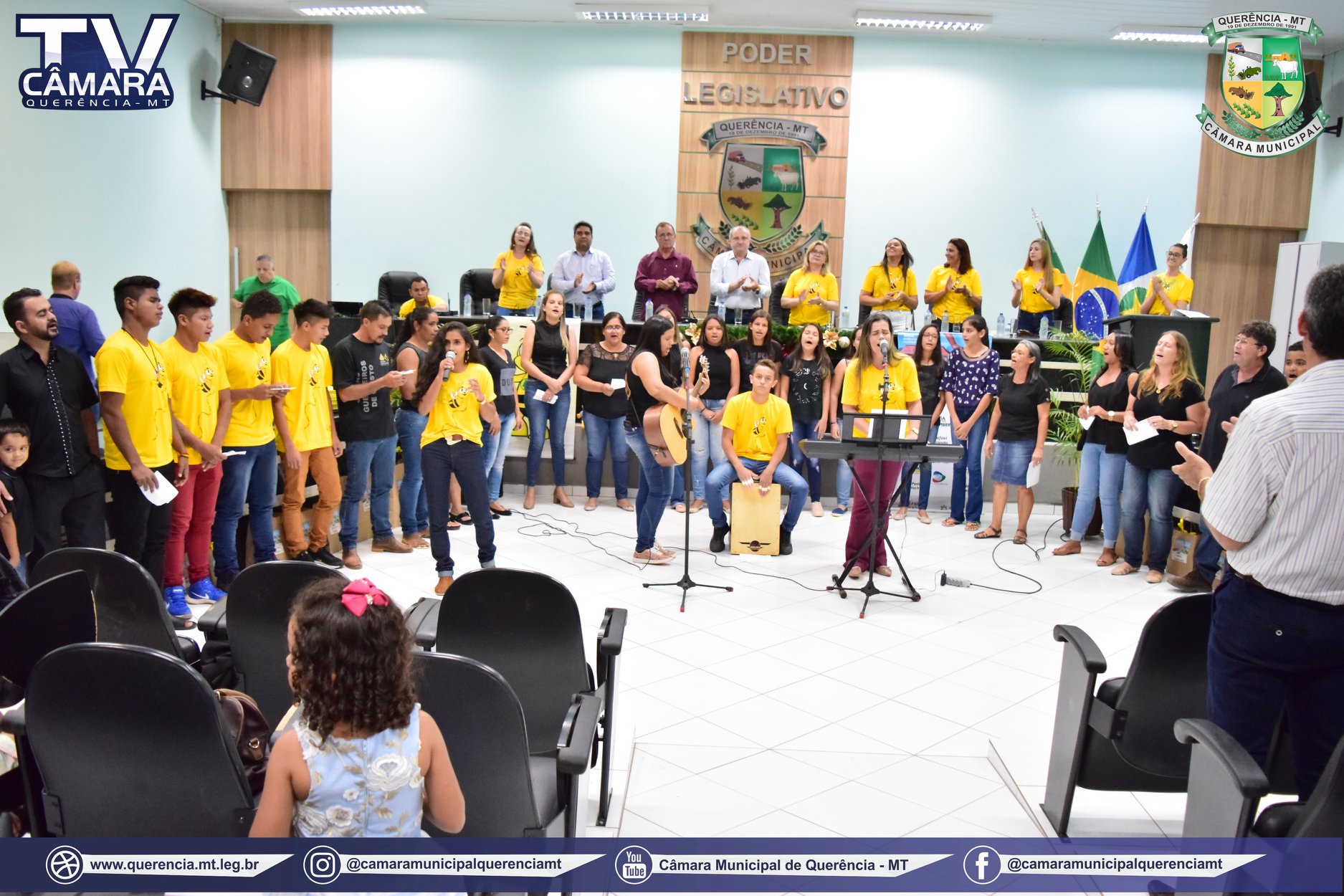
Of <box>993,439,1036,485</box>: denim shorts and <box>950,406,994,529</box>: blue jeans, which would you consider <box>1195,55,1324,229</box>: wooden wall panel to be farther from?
<box>993,439,1036,485</box>: denim shorts

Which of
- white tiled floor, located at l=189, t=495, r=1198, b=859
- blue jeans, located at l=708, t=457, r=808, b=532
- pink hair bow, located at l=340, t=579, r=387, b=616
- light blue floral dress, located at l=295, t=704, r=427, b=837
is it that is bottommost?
white tiled floor, located at l=189, t=495, r=1198, b=859

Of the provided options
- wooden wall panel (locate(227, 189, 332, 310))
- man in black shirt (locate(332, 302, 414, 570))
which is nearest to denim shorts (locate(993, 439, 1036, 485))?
man in black shirt (locate(332, 302, 414, 570))

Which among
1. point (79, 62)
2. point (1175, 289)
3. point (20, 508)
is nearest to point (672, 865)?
point (20, 508)

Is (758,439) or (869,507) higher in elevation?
(758,439)

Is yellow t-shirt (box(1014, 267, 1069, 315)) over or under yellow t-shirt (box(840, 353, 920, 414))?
over

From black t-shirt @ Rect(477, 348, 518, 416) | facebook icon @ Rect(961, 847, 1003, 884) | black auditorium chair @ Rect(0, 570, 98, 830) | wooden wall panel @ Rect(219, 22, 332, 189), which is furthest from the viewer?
wooden wall panel @ Rect(219, 22, 332, 189)

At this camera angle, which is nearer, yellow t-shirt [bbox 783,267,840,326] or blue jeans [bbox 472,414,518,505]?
blue jeans [bbox 472,414,518,505]

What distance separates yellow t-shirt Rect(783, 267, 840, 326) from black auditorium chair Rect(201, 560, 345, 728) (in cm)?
688

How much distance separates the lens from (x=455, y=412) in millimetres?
5355

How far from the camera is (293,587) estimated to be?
3018mm

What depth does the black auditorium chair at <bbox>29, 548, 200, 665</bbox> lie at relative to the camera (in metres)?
3.01

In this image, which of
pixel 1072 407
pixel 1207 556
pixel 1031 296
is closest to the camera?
pixel 1207 556

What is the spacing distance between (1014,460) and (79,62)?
8.02 meters

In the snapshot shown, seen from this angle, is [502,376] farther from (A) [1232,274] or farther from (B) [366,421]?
(A) [1232,274]
